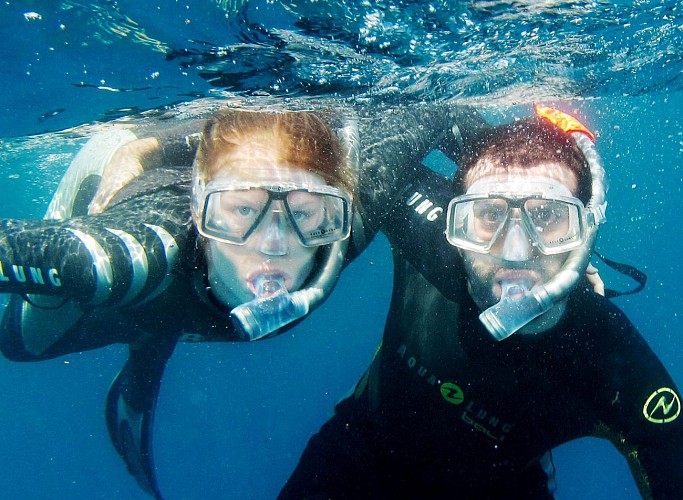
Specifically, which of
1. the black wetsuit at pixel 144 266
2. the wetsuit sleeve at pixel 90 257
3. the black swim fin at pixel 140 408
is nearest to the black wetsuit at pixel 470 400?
the black wetsuit at pixel 144 266

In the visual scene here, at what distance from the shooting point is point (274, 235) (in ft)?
10.4

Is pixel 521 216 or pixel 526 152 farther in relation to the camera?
pixel 526 152

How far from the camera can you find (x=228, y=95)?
19.9 feet

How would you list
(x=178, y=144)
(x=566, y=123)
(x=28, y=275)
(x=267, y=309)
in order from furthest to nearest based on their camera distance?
1. (x=178, y=144)
2. (x=566, y=123)
3. (x=267, y=309)
4. (x=28, y=275)

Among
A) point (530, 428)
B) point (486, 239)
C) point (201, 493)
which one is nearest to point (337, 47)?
point (486, 239)

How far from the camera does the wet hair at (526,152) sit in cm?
Result: 345

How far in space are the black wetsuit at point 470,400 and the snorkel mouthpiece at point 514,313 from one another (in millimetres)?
504

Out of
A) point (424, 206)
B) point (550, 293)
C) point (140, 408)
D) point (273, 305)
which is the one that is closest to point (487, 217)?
point (550, 293)

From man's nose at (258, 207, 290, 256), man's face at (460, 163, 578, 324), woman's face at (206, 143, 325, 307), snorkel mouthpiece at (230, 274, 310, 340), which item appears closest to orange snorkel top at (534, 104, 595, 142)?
man's face at (460, 163, 578, 324)

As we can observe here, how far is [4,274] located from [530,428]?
145 inches

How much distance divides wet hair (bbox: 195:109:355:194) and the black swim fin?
399 cm

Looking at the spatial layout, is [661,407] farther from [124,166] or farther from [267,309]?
[124,166]

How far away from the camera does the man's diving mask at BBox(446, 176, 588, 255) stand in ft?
10.5

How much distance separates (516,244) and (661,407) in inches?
53.5
